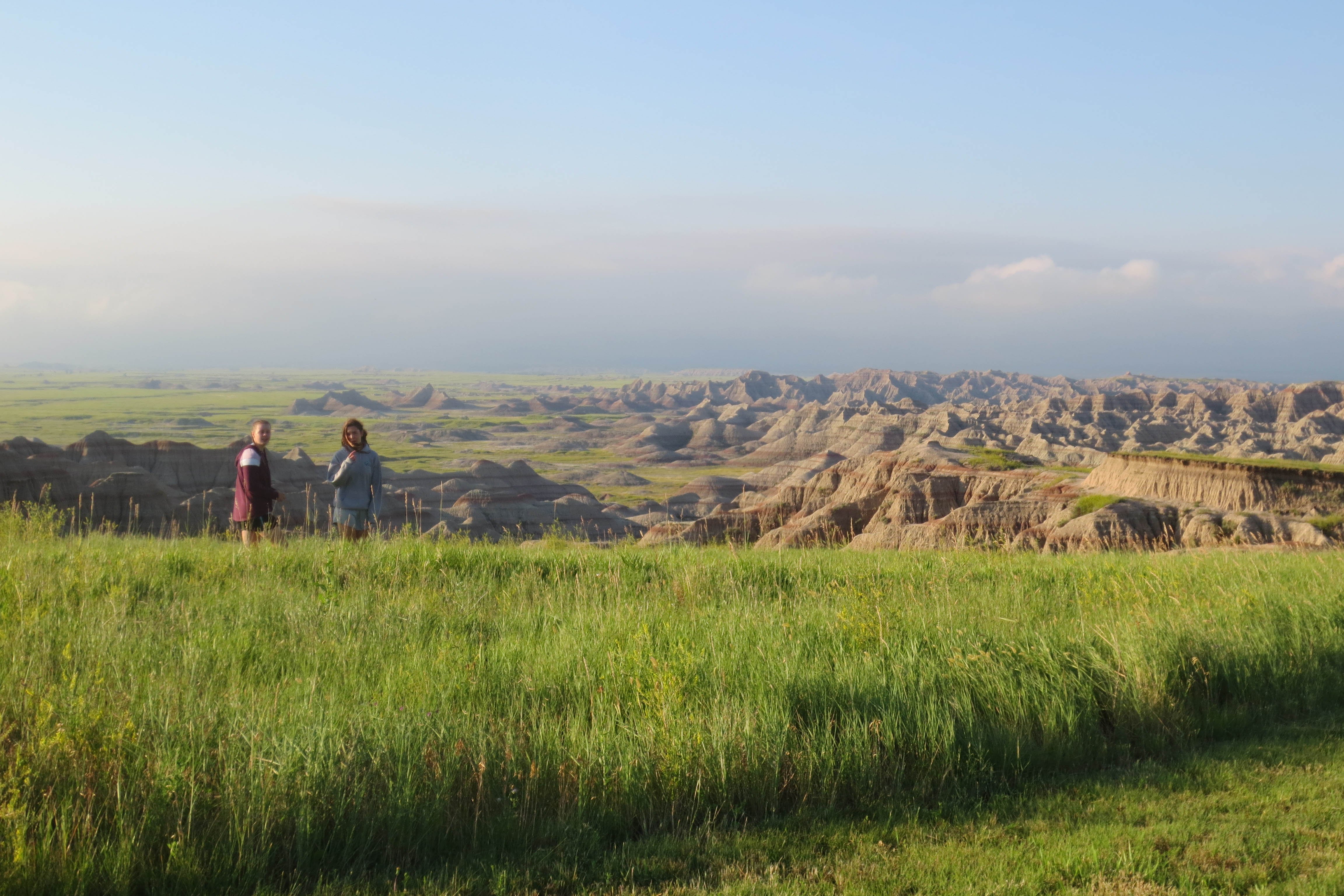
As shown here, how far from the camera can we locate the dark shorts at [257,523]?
11562 mm

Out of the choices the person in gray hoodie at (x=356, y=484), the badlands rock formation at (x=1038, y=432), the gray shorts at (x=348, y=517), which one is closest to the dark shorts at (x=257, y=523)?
the gray shorts at (x=348, y=517)

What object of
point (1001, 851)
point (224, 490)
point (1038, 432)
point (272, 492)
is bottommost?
point (224, 490)

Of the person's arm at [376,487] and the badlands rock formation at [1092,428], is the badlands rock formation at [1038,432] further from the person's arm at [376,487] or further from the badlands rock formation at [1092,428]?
the person's arm at [376,487]

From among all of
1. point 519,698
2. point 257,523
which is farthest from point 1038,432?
point 519,698

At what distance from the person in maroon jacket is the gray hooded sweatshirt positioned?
0.75 m

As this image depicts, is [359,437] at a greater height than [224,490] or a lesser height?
greater

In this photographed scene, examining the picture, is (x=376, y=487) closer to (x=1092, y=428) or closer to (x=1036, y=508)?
(x=1036, y=508)

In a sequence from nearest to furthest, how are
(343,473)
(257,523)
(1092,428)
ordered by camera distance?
(343,473)
(257,523)
(1092,428)

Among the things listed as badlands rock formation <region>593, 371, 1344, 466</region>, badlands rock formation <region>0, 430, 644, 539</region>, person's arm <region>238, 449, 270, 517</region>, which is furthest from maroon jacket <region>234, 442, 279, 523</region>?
badlands rock formation <region>593, 371, 1344, 466</region>

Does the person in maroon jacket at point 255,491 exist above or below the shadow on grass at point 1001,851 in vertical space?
above

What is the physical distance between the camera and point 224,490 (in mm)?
59219

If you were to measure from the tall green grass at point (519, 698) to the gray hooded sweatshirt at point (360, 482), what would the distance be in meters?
0.92

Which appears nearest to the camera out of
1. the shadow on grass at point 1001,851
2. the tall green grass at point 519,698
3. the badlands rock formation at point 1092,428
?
the shadow on grass at point 1001,851

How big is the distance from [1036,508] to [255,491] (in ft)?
160
